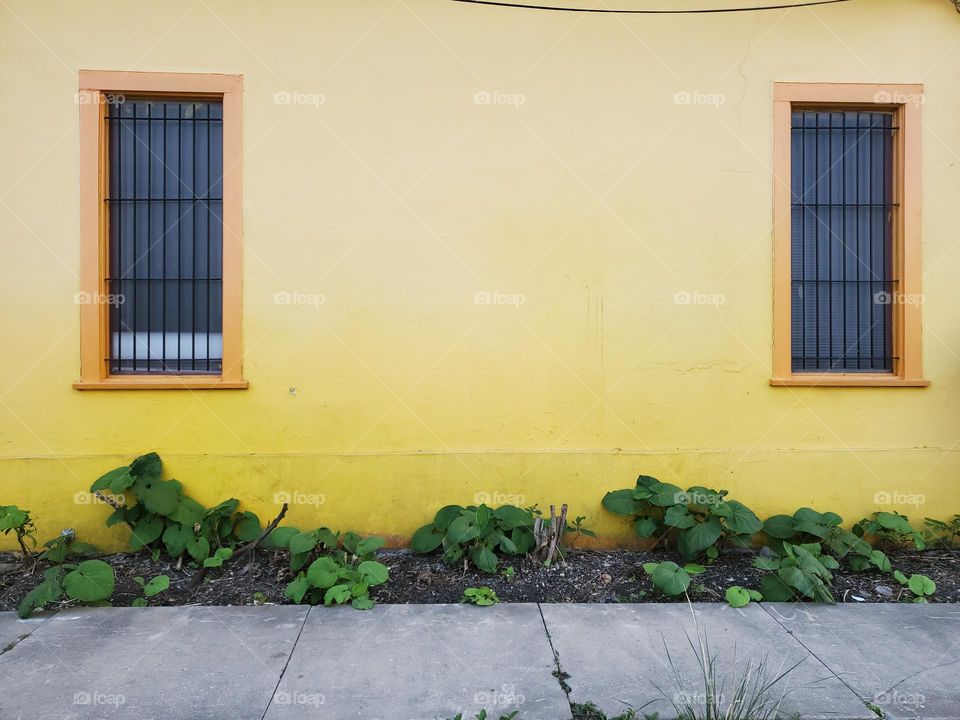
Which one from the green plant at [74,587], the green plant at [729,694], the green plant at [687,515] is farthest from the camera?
the green plant at [687,515]

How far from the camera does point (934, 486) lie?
15.9ft

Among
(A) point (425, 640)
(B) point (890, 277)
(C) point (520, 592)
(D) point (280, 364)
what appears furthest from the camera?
(B) point (890, 277)

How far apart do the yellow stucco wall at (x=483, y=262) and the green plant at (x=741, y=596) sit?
3.15 feet

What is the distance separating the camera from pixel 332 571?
4.01 metres

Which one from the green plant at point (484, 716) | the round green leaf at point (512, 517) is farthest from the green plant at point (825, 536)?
the green plant at point (484, 716)

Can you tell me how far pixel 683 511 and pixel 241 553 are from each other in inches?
123

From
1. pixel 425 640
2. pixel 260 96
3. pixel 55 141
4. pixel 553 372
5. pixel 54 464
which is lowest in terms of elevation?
pixel 425 640

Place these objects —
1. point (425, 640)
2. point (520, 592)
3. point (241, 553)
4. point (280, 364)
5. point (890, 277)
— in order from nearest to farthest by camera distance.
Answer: point (425, 640)
point (520, 592)
point (241, 553)
point (280, 364)
point (890, 277)

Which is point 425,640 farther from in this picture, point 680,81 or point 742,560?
point 680,81

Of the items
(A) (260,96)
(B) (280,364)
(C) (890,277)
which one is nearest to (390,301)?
(B) (280,364)

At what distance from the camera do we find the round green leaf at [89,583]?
147 inches

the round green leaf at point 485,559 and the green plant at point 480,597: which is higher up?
the round green leaf at point 485,559

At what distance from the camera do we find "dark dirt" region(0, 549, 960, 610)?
4039 mm

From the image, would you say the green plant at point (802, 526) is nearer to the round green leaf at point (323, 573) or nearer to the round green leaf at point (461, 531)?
the round green leaf at point (461, 531)
